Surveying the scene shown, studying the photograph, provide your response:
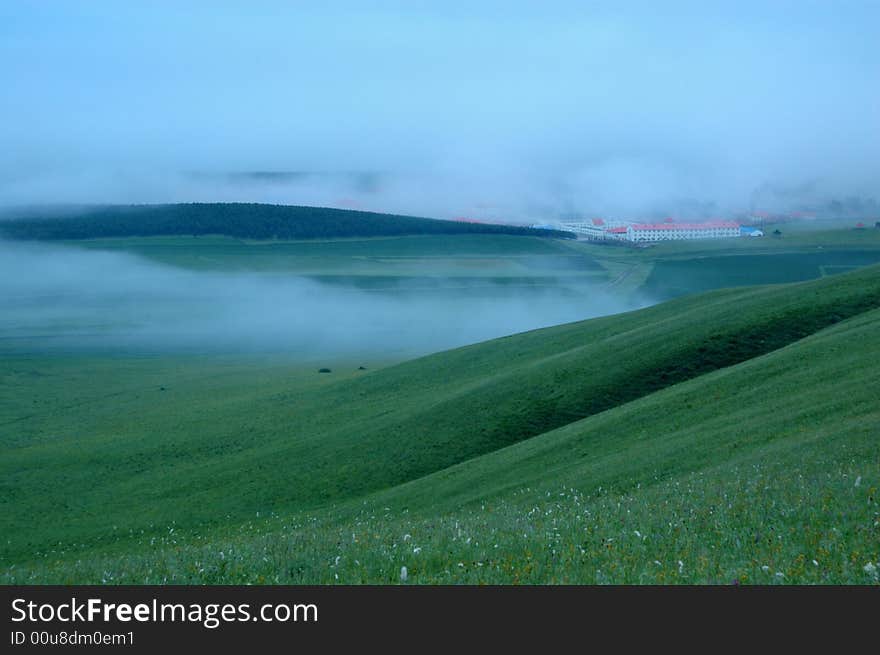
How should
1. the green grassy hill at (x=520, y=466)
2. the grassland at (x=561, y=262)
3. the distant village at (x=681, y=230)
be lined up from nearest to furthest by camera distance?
the green grassy hill at (x=520, y=466) → the grassland at (x=561, y=262) → the distant village at (x=681, y=230)

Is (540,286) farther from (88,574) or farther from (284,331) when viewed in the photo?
(88,574)

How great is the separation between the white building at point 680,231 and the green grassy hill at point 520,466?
103236 millimetres

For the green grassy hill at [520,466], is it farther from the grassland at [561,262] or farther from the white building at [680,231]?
the white building at [680,231]

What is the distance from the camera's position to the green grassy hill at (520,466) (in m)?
14.0

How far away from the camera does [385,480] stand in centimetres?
3947

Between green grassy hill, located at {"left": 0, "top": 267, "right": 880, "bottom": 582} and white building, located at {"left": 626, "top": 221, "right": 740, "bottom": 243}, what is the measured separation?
103 meters

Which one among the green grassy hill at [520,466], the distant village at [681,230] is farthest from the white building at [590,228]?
the green grassy hill at [520,466]

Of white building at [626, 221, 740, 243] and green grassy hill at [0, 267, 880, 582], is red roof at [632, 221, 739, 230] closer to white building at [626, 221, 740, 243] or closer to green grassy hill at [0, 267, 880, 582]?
white building at [626, 221, 740, 243]

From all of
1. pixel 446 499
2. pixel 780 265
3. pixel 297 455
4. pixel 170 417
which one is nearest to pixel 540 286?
pixel 780 265

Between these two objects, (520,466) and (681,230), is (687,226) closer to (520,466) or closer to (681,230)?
(681,230)

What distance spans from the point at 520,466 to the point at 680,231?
15116 centimetres

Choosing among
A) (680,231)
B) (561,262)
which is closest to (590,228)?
(561,262)

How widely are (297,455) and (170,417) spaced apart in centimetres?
2343

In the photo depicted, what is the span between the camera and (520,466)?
3338cm
